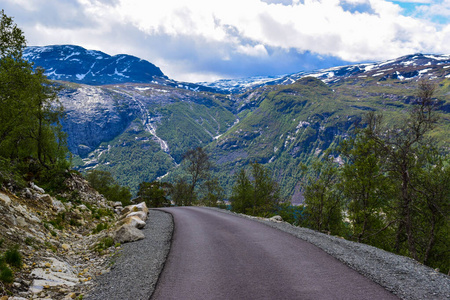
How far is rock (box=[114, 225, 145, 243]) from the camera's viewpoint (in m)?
14.7

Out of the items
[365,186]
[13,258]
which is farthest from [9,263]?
[365,186]

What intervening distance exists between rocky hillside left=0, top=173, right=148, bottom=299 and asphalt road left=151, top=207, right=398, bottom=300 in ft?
11.2

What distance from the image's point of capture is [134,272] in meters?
9.77

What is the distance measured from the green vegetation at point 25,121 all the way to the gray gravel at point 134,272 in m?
8.59

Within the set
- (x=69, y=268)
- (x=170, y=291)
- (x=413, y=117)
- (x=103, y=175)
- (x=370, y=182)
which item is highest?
(x=413, y=117)

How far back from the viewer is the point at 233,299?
7289 mm

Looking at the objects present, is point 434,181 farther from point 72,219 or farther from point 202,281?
point 72,219

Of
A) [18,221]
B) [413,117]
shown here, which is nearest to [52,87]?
[18,221]

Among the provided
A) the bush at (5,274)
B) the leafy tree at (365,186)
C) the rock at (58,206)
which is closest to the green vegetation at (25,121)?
the rock at (58,206)

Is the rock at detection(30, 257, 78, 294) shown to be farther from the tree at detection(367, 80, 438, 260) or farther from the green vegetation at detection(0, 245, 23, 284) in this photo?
the tree at detection(367, 80, 438, 260)

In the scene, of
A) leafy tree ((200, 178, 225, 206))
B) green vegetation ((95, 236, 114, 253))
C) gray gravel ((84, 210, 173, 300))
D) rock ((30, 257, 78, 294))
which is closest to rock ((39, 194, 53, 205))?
green vegetation ((95, 236, 114, 253))

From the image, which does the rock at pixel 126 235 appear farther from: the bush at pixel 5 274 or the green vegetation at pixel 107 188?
the green vegetation at pixel 107 188

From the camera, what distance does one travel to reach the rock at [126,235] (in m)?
14.7

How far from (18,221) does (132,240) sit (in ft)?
19.1
